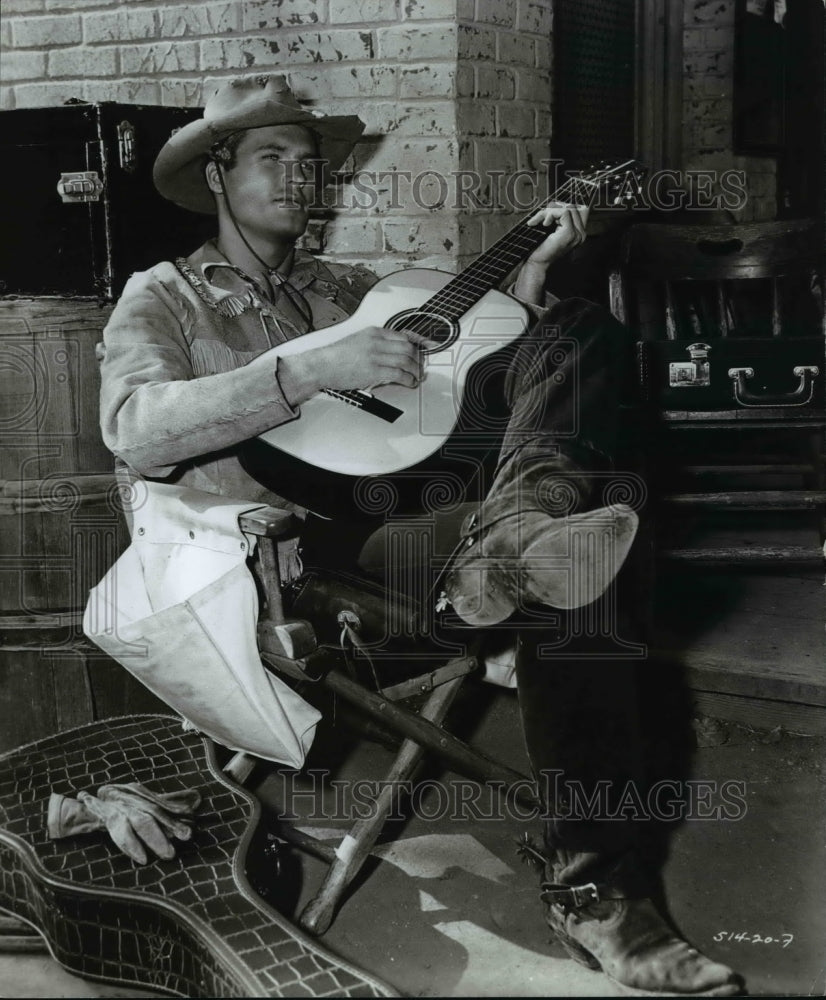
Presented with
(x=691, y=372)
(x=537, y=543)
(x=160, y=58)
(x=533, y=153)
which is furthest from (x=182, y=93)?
(x=537, y=543)

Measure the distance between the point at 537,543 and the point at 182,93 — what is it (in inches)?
62.3

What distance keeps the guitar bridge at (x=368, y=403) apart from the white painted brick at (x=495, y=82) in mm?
891

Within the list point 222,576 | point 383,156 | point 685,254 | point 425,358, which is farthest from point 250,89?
point 685,254

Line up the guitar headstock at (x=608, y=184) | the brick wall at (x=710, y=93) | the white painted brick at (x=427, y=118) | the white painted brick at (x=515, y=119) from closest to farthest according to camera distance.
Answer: the guitar headstock at (x=608, y=184) → the white painted brick at (x=427, y=118) → the white painted brick at (x=515, y=119) → the brick wall at (x=710, y=93)

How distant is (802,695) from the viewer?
8.98 ft

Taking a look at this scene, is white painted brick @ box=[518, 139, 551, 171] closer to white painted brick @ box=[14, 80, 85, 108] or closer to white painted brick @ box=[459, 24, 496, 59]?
white painted brick @ box=[459, 24, 496, 59]

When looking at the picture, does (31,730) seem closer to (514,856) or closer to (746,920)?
(514,856)

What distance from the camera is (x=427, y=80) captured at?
8.21 feet

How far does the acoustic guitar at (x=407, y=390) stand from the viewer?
6.98 feet

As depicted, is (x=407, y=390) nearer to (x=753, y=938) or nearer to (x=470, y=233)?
(x=470, y=233)

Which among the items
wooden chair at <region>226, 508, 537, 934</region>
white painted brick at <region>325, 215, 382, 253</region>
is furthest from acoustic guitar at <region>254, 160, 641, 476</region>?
white painted brick at <region>325, 215, 382, 253</region>

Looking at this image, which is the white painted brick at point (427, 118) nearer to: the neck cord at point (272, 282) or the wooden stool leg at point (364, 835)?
the neck cord at point (272, 282)

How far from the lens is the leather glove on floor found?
2.08 metres

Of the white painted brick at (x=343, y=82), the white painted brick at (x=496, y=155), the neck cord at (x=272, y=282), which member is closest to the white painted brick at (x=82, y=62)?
the white painted brick at (x=343, y=82)
